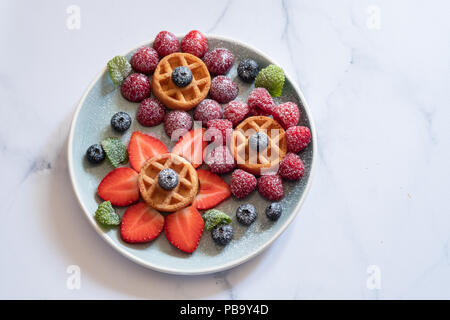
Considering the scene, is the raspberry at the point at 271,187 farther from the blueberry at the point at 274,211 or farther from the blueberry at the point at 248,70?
the blueberry at the point at 248,70

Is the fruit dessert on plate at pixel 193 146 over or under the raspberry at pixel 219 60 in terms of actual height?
under

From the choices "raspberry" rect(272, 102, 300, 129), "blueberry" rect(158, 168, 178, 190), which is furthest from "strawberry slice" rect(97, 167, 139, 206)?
"raspberry" rect(272, 102, 300, 129)

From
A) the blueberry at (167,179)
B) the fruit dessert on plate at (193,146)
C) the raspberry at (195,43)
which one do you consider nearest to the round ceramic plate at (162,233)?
the fruit dessert on plate at (193,146)

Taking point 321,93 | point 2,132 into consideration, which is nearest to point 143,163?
point 2,132

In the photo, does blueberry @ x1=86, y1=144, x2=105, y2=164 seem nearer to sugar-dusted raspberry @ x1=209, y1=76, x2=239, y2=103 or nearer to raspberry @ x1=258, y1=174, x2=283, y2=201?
sugar-dusted raspberry @ x1=209, y1=76, x2=239, y2=103

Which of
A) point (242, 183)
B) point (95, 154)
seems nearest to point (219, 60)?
point (242, 183)

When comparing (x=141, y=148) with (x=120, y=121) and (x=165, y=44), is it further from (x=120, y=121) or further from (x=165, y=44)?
(x=165, y=44)

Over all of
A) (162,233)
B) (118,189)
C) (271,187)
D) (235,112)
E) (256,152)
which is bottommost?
(162,233)
